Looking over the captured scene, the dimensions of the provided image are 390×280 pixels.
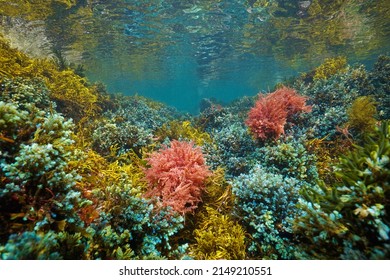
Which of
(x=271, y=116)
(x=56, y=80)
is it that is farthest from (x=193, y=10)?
(x=271, y=116)

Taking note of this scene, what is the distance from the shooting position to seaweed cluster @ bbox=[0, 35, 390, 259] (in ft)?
8.03

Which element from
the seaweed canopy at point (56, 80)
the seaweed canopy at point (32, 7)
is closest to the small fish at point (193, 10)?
the seaweed canopy at point (32, 7)

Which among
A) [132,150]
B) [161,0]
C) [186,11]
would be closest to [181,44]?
[186,11]

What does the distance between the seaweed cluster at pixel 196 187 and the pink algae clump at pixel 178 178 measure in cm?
2

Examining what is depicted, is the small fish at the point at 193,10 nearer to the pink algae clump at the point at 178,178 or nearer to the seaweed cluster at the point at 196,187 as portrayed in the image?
the seaweed cluster at the point at 196,187

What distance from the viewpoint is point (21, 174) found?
254 centimetres

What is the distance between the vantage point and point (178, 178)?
4094 mm

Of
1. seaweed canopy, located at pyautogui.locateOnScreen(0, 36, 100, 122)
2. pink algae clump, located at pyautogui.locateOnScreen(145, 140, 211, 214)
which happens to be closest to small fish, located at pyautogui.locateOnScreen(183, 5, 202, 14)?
seaweed canopy, located at pyautogui.locateOnScreen(0, 36, 100, 122)

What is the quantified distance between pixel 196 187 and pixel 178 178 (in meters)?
0.41

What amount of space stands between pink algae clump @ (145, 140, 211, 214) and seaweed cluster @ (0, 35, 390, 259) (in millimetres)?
24

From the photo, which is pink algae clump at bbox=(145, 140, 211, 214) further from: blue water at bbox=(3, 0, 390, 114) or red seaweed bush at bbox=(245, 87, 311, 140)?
blue water at bbox=(3, 0, 390, 114)

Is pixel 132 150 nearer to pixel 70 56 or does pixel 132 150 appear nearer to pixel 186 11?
pixel 186 11

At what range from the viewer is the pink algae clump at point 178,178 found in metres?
3.93

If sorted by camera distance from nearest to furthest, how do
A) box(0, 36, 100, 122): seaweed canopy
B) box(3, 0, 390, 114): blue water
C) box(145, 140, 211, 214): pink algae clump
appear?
box(145, 140, 211, 214): pink algae clump → box(0, 36, 100, 122): seaweed canopy → box(3, 0, 390, 114): blue water
